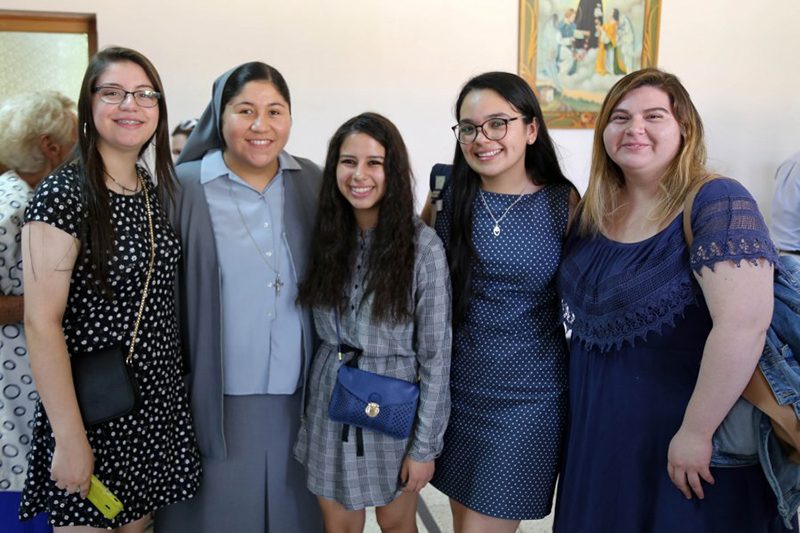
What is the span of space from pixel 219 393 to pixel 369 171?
2.35ft

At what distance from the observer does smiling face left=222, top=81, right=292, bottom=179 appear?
1.65m

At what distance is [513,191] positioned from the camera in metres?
1.73

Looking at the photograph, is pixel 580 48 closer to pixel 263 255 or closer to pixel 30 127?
pixel 263 255

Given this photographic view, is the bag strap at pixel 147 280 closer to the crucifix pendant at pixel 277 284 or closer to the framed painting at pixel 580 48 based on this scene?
the crucifix pendant at pixel 277 284

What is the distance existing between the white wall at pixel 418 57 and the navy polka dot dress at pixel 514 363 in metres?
2.39

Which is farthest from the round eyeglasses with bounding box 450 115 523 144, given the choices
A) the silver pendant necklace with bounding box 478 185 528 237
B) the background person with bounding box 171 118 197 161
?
the background person with bounding box 171 118 197 161

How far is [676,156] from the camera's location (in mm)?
1474

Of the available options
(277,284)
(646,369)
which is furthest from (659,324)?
(277,284)

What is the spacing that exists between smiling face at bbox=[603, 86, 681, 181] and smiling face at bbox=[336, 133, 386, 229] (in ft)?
1.91

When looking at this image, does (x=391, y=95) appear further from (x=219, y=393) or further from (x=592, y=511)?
(x=592, y=511)

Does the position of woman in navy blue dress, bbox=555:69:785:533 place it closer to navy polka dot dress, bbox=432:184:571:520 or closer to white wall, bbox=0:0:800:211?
navy polka dot dress, bbox=432:184:571:520

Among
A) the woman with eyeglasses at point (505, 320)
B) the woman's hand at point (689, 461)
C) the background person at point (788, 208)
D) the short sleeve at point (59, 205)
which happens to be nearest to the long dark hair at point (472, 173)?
the woman with eyeglasses at point (505, 320)

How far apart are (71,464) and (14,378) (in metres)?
0.46

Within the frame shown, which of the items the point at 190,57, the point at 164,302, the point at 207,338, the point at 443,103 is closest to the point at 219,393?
the point at 207,338
